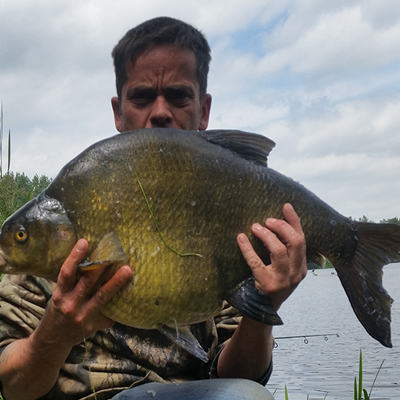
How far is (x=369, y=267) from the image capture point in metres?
2.14

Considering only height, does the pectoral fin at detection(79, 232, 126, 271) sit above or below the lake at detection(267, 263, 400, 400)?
above

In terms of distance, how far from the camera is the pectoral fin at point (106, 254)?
172cm

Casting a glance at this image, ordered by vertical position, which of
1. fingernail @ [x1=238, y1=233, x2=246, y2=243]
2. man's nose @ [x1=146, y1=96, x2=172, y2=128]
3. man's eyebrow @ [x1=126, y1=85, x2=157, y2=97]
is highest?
man's eyebrow @ [x1=126, y1=85, x2=157, y2=97]

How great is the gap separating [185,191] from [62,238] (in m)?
0.45

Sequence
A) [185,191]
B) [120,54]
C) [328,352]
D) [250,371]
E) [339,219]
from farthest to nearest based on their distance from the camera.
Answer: [328,352] → [120,54] → [250,371] → [339,219] → [185,191]

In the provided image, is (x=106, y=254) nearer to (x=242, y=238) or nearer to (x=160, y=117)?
(x=242, y=238)

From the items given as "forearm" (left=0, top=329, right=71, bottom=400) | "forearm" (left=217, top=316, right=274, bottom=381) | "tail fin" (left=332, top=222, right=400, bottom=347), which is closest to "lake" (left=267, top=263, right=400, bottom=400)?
"forearm" (left=217, top=316, right=274, bottom=381)

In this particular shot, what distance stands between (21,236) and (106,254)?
0.32 metres

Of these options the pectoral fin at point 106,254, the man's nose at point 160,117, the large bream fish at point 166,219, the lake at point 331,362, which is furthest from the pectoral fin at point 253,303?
the lake at point 331,362

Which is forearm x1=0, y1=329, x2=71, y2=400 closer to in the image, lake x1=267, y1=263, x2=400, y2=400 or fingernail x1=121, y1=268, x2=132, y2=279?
fingernail x1=121, y1=268, x2=132, y2=279

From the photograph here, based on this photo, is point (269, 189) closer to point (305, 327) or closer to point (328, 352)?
point (328, 352)

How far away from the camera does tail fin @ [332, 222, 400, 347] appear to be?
210 cm

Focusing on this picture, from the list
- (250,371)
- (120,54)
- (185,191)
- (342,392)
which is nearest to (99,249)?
(185,191)

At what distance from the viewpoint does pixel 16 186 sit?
281 centimetres
